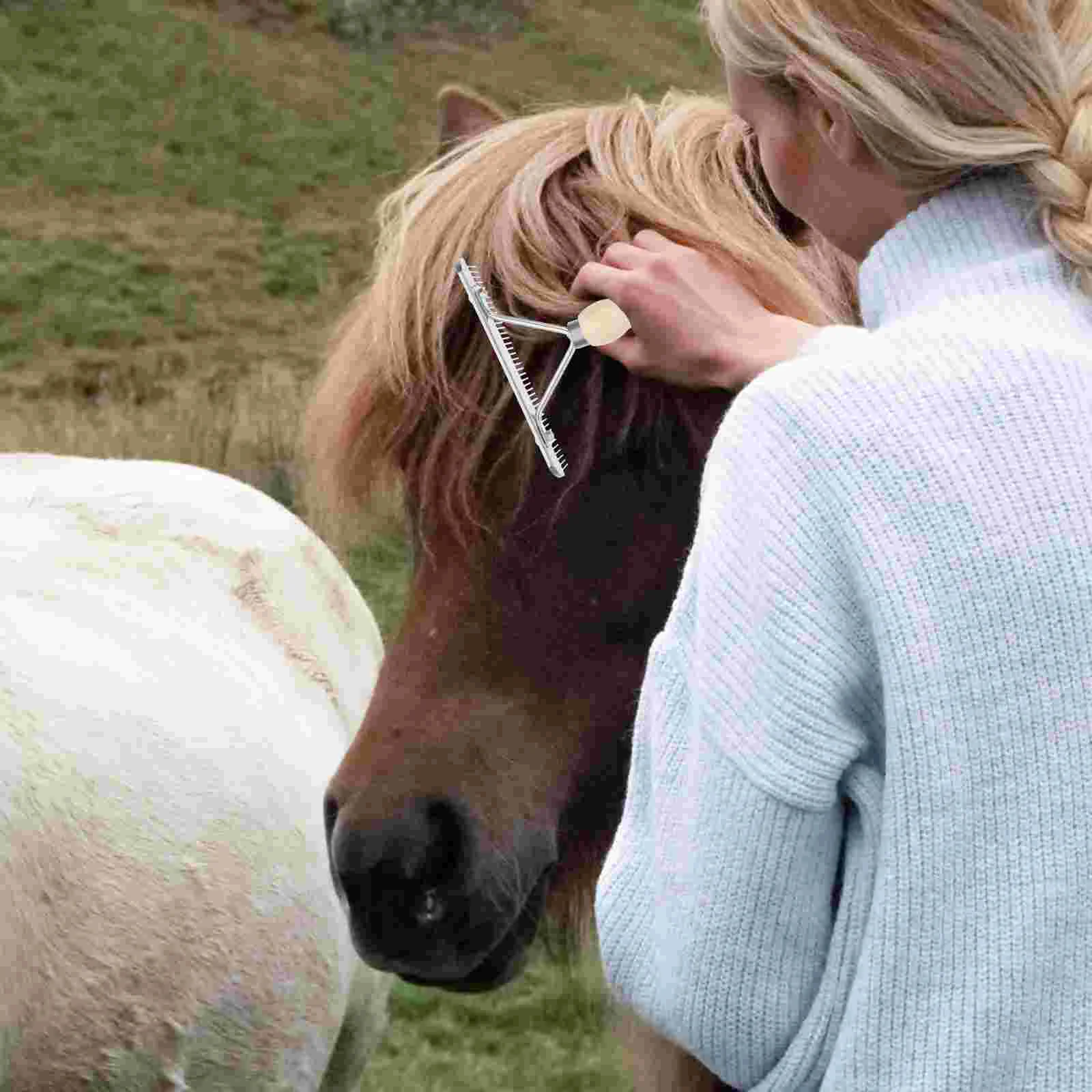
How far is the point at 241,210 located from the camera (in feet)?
67.7

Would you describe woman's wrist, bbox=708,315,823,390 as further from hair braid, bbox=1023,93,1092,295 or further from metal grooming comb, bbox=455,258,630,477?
hair braid, bbox=1023,93,1092,295

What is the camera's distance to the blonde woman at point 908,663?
3.42 feet

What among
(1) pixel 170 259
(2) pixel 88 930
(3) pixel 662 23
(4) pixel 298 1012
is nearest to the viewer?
(2) pixel 88 930

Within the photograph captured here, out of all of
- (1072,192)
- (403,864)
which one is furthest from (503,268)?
(1072,192)

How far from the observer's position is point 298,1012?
2725 mm

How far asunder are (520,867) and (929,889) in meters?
0.66

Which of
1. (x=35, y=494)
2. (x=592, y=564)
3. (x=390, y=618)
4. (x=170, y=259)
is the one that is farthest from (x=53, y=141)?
(x=592, y=564)

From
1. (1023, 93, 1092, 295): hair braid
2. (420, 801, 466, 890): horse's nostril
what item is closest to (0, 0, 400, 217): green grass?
(420, 801, 466, 890): horse's nostril

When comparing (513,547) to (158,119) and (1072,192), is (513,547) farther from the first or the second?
(158,119)

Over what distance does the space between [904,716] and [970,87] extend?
0.45 m

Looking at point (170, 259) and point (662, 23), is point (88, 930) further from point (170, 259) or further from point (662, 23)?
point (662, 23)

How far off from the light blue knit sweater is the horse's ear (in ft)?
4.11

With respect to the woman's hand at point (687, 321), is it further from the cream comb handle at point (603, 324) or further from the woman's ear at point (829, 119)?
the woman's ear at point (829, 119)

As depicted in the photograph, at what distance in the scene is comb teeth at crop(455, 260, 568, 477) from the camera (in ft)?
5.55
